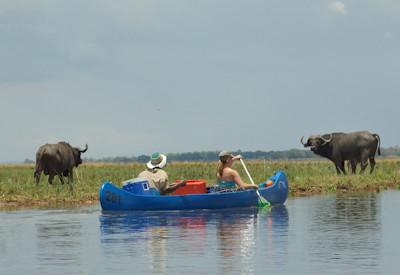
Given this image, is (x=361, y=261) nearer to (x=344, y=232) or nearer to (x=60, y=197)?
(x=344, y=232)

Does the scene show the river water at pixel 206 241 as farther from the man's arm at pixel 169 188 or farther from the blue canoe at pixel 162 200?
the man's arm at pixel 169 188

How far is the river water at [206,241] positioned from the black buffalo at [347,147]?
1827 cm

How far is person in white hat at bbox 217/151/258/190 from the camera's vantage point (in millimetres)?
26734

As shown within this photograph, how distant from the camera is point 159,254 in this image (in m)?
17.5

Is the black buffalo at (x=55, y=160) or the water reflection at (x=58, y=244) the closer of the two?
the water reflection at (x=58, y=244)

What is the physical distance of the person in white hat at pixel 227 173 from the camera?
1053 inches

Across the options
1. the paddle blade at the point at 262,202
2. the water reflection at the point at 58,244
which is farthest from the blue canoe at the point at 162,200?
the water reflection at the point at 58,244

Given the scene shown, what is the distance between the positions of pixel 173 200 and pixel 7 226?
4.77 meters

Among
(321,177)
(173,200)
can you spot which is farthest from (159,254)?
(321,177)

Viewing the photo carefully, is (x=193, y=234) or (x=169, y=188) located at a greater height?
(x=169, y=188)

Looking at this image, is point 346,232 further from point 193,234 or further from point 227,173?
point 227,173

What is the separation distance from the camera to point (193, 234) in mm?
20891

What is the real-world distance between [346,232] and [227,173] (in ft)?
21.9

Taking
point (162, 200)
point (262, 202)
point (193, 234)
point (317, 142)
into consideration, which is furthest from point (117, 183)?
point (193, 234)
